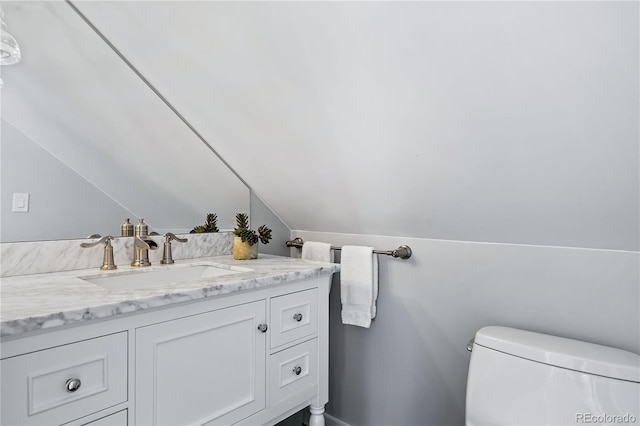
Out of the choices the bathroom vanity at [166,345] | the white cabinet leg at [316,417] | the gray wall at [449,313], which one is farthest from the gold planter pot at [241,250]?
the white cabinet leg at [316,417]

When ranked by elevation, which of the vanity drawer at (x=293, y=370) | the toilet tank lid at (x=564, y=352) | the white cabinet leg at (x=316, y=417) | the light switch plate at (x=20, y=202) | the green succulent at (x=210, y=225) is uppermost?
the light switch plate at (x=20, y=202)

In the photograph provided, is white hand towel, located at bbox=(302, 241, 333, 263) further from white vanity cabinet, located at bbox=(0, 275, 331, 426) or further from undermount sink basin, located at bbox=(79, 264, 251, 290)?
undermount sink basin, located at bbox=(79, 264, 251, 290)

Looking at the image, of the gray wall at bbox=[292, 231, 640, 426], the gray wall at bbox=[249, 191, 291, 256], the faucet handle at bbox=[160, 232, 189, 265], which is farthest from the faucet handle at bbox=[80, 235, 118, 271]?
the gray wall at bbox=[292, 231, 640, 426]

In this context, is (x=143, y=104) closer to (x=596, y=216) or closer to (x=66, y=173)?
(x=66, y=173)

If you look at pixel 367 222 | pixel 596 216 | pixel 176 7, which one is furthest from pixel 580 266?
pixel 176 7

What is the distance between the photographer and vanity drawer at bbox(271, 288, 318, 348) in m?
1.35

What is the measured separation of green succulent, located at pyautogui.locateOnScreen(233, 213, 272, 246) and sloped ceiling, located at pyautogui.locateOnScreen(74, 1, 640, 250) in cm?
33

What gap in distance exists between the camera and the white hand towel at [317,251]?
1.90 metres

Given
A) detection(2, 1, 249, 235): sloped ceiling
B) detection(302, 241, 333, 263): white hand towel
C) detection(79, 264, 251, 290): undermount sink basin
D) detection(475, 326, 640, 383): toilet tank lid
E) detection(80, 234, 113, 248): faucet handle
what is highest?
detection(2, 1, 249, 235): sloped ceiling

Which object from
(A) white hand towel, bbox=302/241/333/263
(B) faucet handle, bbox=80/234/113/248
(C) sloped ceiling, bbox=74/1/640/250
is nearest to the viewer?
(C) sloped ceiling, bbox=74/1/640/250

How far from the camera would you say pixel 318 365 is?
4.96 ft

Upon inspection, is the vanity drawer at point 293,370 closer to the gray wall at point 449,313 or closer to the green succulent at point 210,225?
the gray wall at point 449,313

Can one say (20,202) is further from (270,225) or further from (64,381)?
(270,225)

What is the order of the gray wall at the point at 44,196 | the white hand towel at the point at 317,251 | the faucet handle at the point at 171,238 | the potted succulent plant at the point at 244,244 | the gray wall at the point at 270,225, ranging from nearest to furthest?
1. the gray wall at the point at 44,196
2. the faucet handle at the point at 171,238
3. the potted succulent plant at the point at 244,244
4. the white hand towel at the point at 317,251
5. the gray wall at the point at 270,225
